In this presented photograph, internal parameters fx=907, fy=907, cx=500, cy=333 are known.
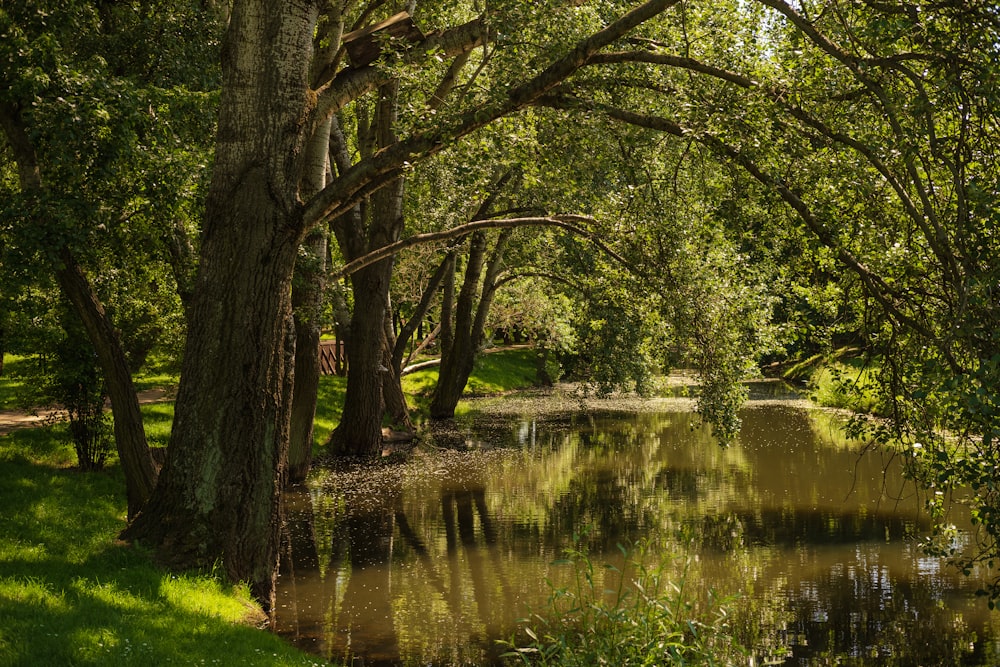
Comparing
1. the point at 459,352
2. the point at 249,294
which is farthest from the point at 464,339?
the point at 249,294

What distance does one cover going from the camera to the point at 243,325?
32.2ft

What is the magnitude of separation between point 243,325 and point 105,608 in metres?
3.18

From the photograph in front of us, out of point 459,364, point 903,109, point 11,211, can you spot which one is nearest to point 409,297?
point 459,364

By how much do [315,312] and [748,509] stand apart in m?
8.95

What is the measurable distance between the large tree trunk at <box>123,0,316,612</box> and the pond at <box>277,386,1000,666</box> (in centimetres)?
169

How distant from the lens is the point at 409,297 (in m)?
33.2

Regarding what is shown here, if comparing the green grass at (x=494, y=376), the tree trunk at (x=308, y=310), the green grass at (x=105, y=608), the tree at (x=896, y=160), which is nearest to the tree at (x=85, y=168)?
the green grass at (x=105, y=608)

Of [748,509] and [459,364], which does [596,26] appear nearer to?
[748,509]

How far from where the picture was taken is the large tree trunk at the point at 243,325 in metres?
9.62

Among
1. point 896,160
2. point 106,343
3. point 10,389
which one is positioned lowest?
point 10,389

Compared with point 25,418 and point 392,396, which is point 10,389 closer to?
point 25,418

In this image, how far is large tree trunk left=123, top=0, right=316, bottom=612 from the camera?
9.62 meters

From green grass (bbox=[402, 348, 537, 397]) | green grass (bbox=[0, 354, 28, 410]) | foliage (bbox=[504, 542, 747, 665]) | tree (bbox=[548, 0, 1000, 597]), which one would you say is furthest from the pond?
green grass (bbox=[402, 348, 537, 397])

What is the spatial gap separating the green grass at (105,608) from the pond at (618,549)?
4.91 ft
